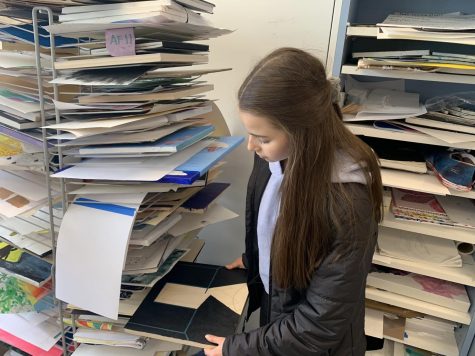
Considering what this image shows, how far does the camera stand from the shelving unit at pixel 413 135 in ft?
2.96

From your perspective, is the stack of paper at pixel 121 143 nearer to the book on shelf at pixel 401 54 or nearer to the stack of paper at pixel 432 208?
the book on shelf at pixel 401 54

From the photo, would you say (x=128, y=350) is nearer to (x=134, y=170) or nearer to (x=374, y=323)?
(x=134, y=170)

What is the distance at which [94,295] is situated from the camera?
2.68 ft

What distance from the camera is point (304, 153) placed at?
0.70 meters

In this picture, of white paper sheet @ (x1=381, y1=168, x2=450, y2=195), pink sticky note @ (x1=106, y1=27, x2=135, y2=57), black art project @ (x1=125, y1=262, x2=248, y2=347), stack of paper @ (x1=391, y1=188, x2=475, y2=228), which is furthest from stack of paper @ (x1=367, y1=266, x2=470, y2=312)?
pink sticky note @ (x1=106, y1=27, x2=135, y2=57)

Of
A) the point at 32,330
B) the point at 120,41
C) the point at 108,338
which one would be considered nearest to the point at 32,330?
the point at 32,330

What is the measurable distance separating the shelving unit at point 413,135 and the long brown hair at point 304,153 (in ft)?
0.69

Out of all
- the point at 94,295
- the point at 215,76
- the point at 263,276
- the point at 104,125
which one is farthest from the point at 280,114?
the point at 215,76

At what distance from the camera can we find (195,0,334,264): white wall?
1.15 m

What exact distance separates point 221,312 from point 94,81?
60cm

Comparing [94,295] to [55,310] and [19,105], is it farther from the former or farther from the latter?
[19,105]

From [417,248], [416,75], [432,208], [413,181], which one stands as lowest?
[417,248]

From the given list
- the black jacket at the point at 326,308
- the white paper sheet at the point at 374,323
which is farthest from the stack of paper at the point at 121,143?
the white paper sheet at the point at 374,323

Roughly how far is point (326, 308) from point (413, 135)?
1.64ft
